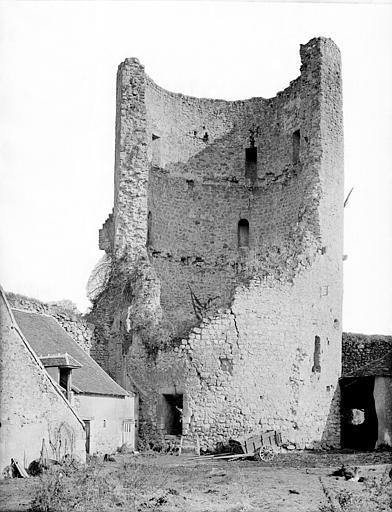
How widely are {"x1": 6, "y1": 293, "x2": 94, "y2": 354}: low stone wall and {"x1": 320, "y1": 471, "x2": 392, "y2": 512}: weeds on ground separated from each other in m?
9.16

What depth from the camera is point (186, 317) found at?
25016 mm

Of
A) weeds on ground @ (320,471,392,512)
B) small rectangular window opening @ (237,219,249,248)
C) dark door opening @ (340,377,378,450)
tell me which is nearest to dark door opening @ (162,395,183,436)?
dark door opening @ (340,377,378,450)

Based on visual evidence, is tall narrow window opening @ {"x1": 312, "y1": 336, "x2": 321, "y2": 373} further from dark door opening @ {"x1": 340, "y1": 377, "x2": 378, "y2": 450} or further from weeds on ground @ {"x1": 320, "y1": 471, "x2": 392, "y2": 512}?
weeds on ground @ {"x1": 320, "y1": 471, "x2": 392, "y2": 512}

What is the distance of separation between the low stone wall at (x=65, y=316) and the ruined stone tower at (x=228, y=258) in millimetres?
512

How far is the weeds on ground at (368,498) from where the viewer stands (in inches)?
456

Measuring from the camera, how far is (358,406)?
2334 cm

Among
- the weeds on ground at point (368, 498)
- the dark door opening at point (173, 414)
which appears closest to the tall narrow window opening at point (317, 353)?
the dark door opening at point (173, 414)

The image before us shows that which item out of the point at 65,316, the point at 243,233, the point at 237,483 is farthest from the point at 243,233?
the point at 237,483

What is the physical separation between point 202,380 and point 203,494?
7.05 meters

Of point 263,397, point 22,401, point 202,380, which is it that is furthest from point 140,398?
point 22,401

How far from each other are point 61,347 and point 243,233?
10.1m

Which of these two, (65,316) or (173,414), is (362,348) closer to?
(173,414)

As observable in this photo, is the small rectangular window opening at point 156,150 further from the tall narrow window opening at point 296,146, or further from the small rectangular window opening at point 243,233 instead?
the tall narrow window opening at point 296,146

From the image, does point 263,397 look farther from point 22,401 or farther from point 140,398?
point 22,401
